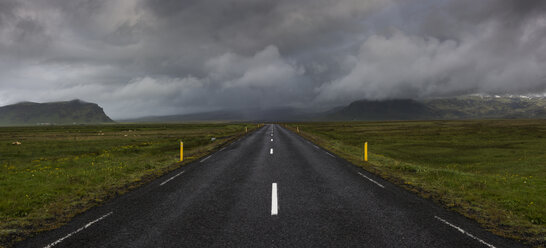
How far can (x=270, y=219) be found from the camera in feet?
21.2

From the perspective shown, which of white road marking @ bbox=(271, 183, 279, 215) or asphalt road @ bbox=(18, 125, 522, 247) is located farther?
white road marking @ bbox=(271, 183, 279, 215)

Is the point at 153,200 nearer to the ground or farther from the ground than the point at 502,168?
farther from the ground

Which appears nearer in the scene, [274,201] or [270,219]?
[270,219]

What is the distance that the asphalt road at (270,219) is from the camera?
5.39 metres

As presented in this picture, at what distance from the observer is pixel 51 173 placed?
14.0 m

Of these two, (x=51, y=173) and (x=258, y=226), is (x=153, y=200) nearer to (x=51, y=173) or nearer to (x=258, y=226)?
(x=258, y=226)

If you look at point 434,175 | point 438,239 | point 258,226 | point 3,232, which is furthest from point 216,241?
point 434,175

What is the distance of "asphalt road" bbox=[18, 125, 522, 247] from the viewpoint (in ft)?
17.7

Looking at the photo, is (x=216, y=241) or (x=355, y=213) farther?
(x=355, y=213)

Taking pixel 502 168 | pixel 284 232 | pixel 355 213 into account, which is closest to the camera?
pixel 284 232

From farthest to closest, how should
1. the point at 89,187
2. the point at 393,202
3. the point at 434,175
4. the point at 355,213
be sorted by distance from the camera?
the point at 434,175
the point at 89,187
the point at 393,202
the point at 355,213

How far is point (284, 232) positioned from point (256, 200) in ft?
8.05

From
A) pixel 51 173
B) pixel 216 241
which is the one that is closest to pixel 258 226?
pixel 216 241

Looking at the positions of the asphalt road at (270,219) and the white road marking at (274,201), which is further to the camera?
the white road marking at (274,201)
